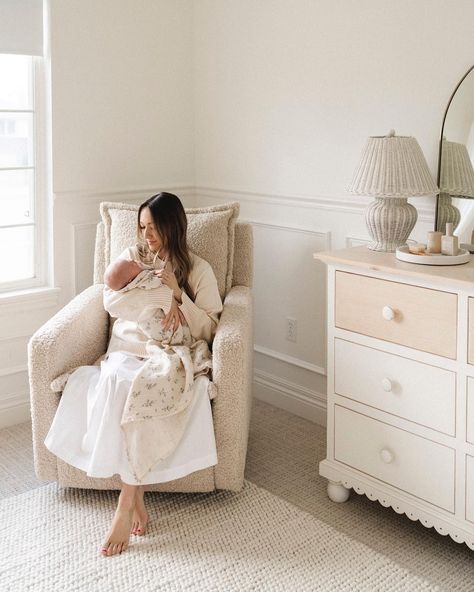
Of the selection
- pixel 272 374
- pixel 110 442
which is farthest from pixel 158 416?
pixel 272 374

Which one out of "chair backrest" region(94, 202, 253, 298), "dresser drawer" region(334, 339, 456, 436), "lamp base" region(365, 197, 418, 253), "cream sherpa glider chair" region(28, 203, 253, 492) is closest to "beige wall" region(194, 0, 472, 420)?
"lamp base" region(365, 197, 418, 253)

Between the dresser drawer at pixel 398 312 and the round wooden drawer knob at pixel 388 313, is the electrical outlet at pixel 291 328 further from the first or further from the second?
the round wooden drawer knob at pixel 388 313

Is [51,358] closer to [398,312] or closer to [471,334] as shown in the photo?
[398,312]

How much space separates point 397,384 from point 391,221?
21.7 inches

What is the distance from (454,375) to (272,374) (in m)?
1.43

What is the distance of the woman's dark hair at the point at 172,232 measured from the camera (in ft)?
8.27

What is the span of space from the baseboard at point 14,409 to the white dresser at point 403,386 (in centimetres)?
141

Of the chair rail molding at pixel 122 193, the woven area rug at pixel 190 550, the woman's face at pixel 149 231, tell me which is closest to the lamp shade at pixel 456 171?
the woman's face at pixel 149 231

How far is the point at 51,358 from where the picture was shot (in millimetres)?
2363

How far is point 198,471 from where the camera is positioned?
239cm

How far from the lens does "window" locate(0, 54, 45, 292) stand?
301 cm

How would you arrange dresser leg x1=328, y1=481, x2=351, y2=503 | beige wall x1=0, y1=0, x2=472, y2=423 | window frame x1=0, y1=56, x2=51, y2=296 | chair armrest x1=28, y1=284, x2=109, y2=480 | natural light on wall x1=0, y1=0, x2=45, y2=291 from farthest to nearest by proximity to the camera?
1. window frame x1=0, y1=56, x2=51, y2=296
2. natural light on wall x1=0, y1=0, x2=45, y2=291
3. beige wall x1=0, y1=0, x2=472, y2=423
4. dresser leg x1=328, y1=481, x2=351, y2=503
5. chair armrest x1=28, y1=284, x2=109, y2=480

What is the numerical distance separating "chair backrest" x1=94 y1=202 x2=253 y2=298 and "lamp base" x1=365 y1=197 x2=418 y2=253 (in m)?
0.62

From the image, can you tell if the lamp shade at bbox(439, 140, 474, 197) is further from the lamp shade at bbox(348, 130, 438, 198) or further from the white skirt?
the white skirt
